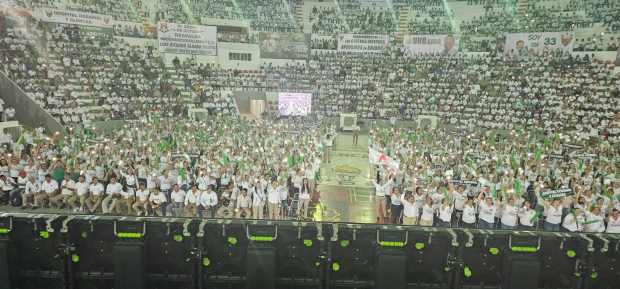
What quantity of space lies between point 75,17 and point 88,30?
6.69 ft

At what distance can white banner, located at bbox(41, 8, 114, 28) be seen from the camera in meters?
25.0

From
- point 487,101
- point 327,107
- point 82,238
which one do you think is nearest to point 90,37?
point 327,107

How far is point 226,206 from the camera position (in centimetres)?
1092

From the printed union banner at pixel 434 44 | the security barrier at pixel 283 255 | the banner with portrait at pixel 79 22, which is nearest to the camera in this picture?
the security barrier at pixel 283 255

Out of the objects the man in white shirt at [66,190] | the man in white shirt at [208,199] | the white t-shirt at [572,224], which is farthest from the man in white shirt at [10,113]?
the white t-shirt at [572,224]

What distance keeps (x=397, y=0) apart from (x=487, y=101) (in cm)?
1830

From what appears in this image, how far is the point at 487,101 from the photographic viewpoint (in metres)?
27.6

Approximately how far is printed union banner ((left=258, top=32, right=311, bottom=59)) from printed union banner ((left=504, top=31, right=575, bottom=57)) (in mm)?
16404

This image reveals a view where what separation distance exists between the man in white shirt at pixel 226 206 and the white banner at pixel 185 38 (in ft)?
58.5

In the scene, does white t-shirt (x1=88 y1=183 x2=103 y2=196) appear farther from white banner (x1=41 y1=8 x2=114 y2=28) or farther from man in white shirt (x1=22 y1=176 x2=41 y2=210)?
white banner (x1=41 y1=8 x2=114 y2=28)

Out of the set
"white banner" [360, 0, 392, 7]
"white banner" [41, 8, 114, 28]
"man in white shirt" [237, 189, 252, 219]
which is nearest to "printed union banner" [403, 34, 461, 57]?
"white banner" [360, 0, 392, 7]

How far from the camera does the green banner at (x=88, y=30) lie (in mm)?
27200

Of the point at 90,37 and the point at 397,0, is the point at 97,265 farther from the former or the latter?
the point at 397,0

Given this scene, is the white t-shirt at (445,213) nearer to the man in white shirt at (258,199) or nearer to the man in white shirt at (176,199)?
the man in white shirt at (258,199)
